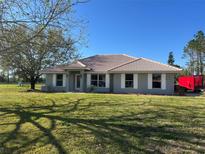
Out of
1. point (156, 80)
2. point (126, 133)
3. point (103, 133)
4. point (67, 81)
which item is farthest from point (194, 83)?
point (103, 133)

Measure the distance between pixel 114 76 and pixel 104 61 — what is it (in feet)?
13.6

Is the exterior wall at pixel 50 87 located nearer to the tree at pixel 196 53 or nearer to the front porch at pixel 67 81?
the front porch at pixel 67 81

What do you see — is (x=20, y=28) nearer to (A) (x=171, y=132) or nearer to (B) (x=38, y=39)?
(B) (x=38, y=39)

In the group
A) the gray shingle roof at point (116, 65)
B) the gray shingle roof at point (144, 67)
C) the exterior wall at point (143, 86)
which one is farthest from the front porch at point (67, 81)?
the gray shingle roof at point (144, 67)

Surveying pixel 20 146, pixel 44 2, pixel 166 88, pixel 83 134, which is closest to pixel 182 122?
pixel 83 134

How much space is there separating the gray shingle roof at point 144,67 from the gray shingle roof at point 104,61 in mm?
1640

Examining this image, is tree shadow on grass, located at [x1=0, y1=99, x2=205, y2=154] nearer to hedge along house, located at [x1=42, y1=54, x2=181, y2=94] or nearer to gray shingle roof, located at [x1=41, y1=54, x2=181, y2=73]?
hedge along house, located at [x1=42, y1=54, x2=181, y2=94]

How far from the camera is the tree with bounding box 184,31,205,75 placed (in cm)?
6406

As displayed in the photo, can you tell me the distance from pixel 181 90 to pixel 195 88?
4268 millimetres

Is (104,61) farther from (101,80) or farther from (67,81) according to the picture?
Answer: (67,81)

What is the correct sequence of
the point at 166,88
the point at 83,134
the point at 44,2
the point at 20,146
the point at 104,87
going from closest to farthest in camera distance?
1. the point at 20,146
2. the point at 83,134
3. the point at 44,2
4. the point at 166,88
5. the point at 104,87

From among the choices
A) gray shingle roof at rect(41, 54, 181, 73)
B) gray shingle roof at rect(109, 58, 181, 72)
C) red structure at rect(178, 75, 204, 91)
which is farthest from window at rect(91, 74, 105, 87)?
red structure at rect(178, 75, 204, 91)

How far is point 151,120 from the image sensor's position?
29.6 feet

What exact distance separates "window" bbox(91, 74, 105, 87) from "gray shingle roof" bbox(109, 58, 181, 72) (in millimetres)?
1683
